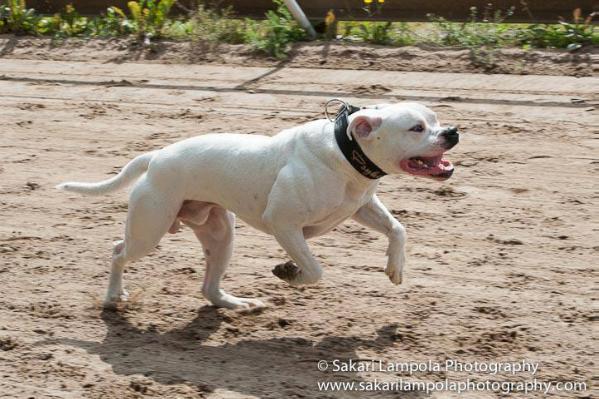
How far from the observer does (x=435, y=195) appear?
803cm

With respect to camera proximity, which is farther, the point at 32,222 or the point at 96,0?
the point at 96,0

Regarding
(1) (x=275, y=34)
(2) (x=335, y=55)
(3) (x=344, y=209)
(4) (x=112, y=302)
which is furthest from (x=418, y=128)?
(1) (x=275, y=34)

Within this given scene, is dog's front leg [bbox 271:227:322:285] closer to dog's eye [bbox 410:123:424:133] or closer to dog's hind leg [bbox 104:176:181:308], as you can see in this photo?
dog's hind leg [bbox 104:176:181:308]

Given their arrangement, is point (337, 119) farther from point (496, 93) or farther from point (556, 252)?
point (496, 93)

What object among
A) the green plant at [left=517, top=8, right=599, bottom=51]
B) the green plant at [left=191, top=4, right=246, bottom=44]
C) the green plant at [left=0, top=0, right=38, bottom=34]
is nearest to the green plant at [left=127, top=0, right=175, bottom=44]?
the green plant at [left=191, top=4, right=246, bottom=44]

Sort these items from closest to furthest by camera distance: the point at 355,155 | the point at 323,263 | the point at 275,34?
the point at 355,155, the point at 323,263, the point at 275,34

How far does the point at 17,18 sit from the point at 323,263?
8312mm

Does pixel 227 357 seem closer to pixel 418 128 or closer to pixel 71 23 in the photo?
pixel 418 128

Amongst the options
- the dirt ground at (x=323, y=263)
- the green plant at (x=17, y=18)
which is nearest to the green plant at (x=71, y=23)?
the green plant at (x=17, y=18)

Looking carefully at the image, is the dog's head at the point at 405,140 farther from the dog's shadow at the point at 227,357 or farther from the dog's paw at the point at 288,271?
the dog's shadow at the point at 227,357

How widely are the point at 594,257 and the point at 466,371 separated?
181 centimetres

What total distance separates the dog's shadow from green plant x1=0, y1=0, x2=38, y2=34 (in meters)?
8.43

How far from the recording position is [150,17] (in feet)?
42.8

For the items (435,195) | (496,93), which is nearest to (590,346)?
(435,195)
